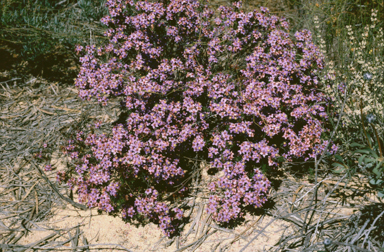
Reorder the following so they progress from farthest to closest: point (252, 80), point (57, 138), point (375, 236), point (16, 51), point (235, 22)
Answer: point (16, 51) → point (57, 138) → point (235, 22) → point (252, 80) → point (375, 236)

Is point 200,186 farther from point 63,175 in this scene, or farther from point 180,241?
point 63,175

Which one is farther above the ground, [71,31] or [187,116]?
[71,31]

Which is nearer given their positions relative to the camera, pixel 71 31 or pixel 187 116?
pixel 187 116

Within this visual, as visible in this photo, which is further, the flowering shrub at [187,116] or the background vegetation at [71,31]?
the background vegetation at [71,31]

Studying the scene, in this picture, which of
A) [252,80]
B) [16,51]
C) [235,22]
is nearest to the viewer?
[252,80]

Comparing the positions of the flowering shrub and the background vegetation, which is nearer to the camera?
the flowering shrub

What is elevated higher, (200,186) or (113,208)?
(200,186)

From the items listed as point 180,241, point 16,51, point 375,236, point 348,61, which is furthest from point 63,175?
point 348,61

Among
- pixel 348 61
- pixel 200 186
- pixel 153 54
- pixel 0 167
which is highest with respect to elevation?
pixel 348 61
